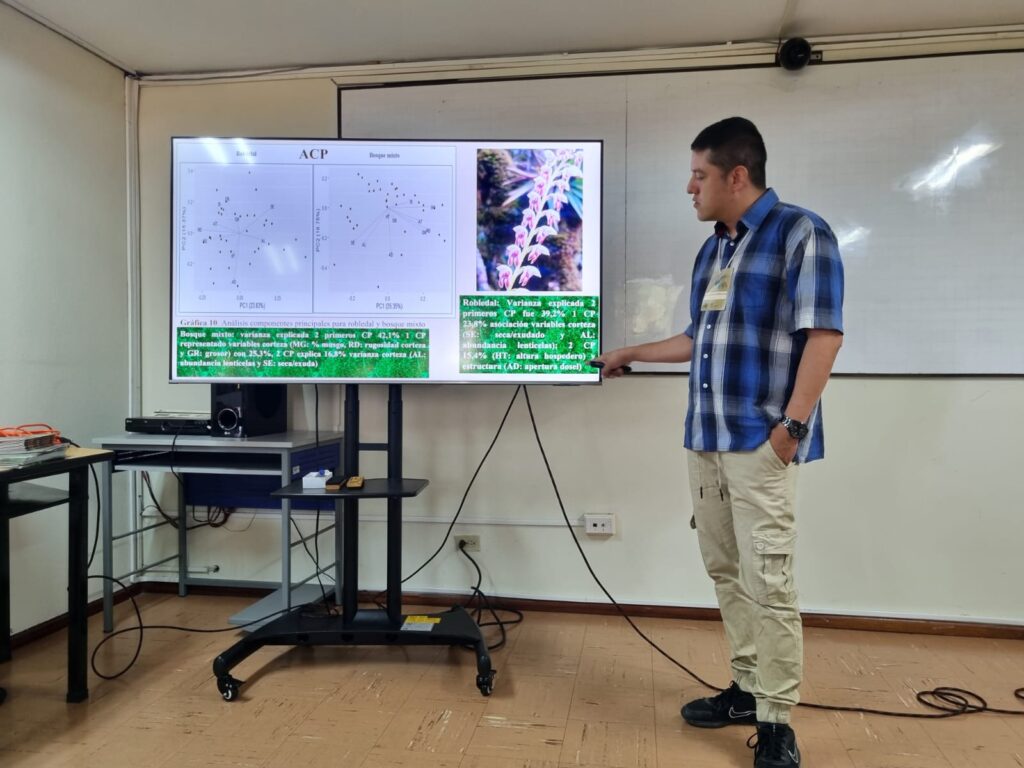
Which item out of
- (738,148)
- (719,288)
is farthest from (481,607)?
(738,148)

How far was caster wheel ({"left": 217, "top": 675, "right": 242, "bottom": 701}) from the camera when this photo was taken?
6.25 feet

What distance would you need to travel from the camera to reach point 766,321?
5.21ft

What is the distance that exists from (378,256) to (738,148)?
1188 mm

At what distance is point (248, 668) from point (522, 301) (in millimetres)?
1595

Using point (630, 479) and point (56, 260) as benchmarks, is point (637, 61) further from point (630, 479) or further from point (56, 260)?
point (56, 260)

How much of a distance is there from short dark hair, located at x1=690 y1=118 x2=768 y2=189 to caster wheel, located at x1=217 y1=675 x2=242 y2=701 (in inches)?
82.5

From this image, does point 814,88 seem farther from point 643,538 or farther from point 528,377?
point 643,538

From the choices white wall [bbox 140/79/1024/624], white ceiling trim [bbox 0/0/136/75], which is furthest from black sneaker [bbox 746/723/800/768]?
white ceiling trim [bbox 0/0/136/75]

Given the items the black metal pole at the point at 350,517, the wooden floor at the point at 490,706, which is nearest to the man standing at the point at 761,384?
the wooden floor at the point at 490,706

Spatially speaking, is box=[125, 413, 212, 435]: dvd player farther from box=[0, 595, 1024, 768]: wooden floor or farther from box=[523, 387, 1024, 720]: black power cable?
box=[523, 387, 1024, 720]: black power cable

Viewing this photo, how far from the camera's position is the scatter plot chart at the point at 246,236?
214 cm

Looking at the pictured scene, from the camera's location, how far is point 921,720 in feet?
5.97

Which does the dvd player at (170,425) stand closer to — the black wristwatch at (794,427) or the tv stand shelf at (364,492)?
the tv stand shelf at (364,492)

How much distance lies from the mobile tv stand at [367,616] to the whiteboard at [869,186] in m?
1.06
